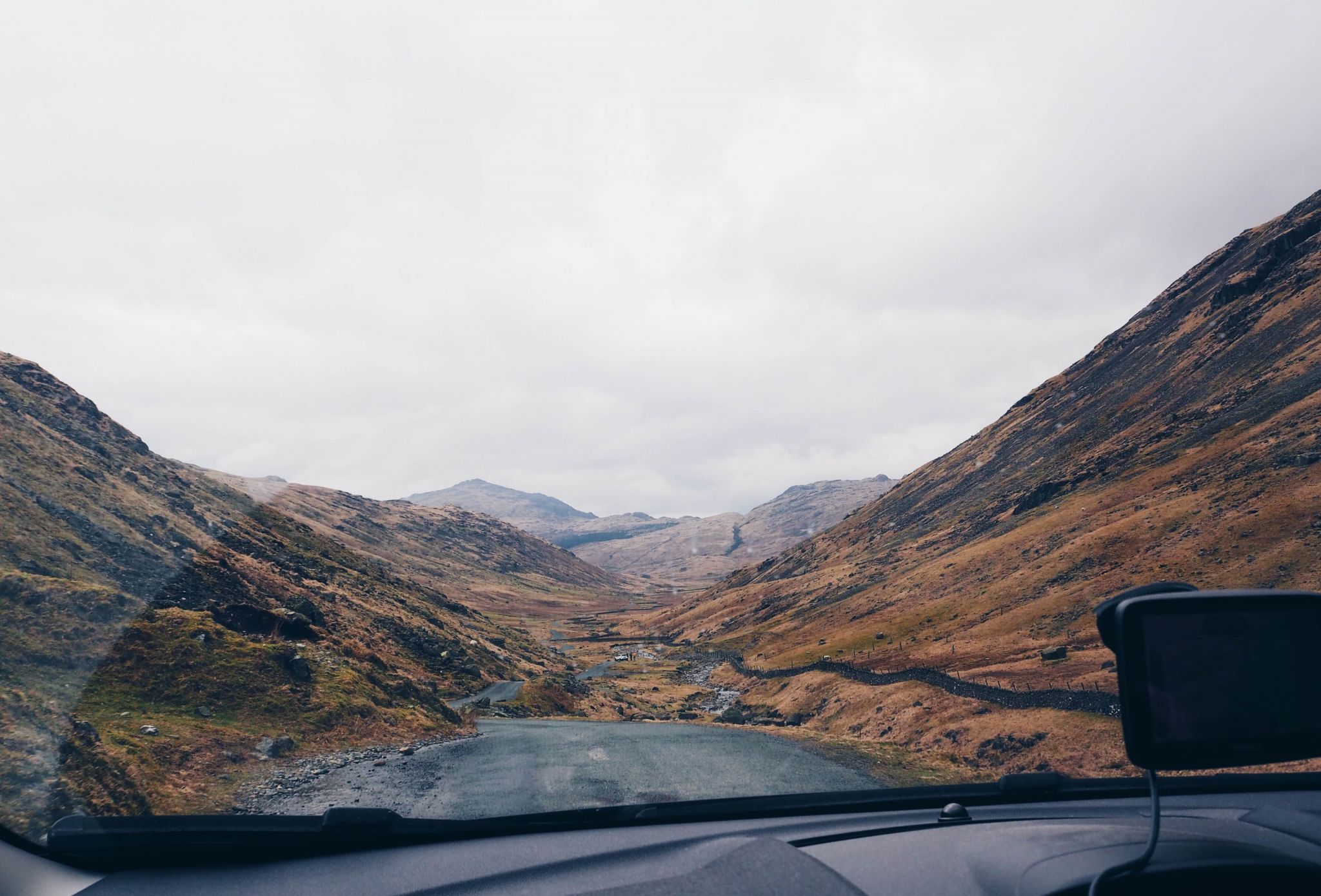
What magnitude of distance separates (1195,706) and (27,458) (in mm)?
73569

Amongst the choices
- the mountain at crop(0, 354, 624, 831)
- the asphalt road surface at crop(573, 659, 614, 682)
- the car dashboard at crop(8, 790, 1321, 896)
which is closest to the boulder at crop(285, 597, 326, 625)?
the mountain at crop(0, 354, 624, 831)

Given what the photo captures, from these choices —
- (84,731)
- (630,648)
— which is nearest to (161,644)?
(84,731)

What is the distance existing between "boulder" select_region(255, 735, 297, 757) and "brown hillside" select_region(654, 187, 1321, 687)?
40629 millimetres

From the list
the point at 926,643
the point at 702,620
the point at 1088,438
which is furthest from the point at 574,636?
the point at 1088,438

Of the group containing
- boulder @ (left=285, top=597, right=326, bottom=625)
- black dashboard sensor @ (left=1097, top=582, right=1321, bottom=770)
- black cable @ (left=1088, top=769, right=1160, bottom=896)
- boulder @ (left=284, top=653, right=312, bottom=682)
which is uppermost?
black dashboard sensor @ (left=1097, top=582, right=1321, bottom=770)

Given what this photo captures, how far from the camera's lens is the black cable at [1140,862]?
9.85ft

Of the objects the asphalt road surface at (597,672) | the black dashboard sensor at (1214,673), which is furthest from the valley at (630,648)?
the black dashboard sensor at (1214,673)

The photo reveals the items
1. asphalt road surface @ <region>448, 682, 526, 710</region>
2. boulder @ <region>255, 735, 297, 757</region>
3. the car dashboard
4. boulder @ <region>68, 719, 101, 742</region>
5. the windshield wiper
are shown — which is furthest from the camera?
asphalt road surface @ <region>448, 682, 526, 710</region>

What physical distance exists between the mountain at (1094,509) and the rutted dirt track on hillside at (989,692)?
2.57 metres

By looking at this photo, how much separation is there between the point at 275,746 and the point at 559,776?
42.4ft

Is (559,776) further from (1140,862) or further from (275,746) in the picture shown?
(1140,862)

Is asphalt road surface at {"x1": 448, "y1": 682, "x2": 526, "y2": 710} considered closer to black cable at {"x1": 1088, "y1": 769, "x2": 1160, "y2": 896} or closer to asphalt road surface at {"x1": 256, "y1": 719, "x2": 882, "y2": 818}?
asphalt road surface at {"x1": 256, "y1": 719, "x2": 882, "y2": 818}

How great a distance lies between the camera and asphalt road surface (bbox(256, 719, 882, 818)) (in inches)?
615

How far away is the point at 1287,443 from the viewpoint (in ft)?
223
